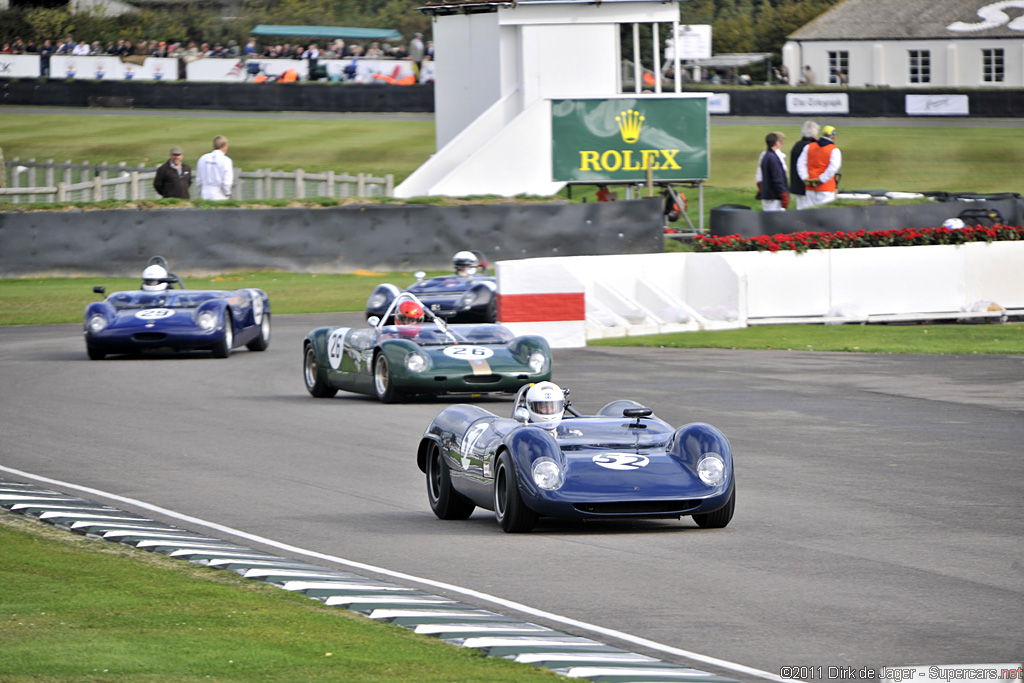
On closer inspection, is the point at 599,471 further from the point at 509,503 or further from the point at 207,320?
the point at 207,320

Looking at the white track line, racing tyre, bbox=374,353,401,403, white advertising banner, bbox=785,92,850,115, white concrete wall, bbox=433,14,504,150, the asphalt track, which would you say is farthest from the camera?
white advertising banner, bbox=785,92,850,115

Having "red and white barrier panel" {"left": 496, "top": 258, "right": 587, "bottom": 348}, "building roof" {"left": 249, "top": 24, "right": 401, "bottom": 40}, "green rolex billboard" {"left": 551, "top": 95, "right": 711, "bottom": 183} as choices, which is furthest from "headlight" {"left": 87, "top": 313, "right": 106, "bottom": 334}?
"building roof" {"left": 249, "top": 24, "right": 401, "bottom": 40}

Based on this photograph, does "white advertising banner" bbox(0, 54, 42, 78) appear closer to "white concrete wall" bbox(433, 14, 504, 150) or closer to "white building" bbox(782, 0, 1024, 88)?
"white concrete wall" bbox(433, 14, 504, 150)

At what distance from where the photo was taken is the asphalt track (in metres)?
6.59

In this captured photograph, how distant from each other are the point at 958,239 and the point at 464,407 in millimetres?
14823

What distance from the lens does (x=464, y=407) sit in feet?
33.1

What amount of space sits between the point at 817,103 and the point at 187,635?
4702cm

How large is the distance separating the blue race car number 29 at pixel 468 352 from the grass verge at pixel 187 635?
7.50m

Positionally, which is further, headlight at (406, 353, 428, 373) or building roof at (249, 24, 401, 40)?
building roof at (249, 24, 401, 40)

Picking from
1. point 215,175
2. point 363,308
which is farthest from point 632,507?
point 215,175

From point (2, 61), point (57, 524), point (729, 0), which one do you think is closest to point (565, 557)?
point (57, 524)

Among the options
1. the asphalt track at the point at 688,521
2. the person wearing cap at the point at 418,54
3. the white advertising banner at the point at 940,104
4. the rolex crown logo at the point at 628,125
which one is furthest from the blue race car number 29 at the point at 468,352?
the person wearing cap at the point at 418,54

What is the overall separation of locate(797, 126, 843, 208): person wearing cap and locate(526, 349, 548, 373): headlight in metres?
11.8

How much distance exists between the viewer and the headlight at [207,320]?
1894 centimetres
